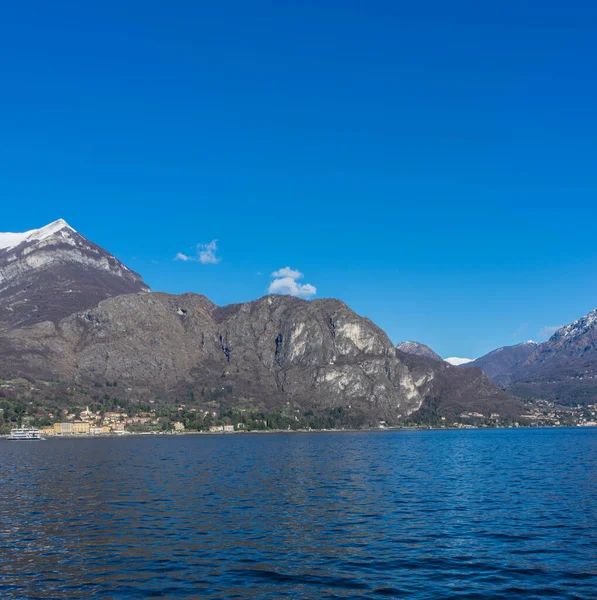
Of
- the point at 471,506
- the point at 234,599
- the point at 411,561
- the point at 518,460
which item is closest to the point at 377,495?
the point at 471,506

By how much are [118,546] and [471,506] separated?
3739cm

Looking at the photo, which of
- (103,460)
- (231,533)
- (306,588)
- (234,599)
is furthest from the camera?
(103,460)

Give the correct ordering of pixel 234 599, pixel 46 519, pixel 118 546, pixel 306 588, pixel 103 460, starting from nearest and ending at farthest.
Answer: pixel 234 599 → pixel 306 588 → pixel 118 546 → pixel 46 519 → pixel 103 460

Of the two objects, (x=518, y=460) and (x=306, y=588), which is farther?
(x=518, y=460)

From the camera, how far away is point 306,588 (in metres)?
36.6

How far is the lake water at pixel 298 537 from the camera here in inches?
1457

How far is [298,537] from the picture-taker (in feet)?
165

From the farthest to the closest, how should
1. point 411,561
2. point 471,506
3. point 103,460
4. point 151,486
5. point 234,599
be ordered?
point 103,460
point 151,486
point 471,506
point 411,561
point 234,599

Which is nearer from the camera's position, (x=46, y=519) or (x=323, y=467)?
(x=46, y=519)

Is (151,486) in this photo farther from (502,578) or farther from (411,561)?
(502,578)

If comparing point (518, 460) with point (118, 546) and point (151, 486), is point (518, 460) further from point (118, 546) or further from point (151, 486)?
point (118, 546)

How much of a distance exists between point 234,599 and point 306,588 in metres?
4.80

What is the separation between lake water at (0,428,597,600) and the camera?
3700 cm

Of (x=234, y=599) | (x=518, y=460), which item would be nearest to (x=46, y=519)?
(x=234, y=599)
